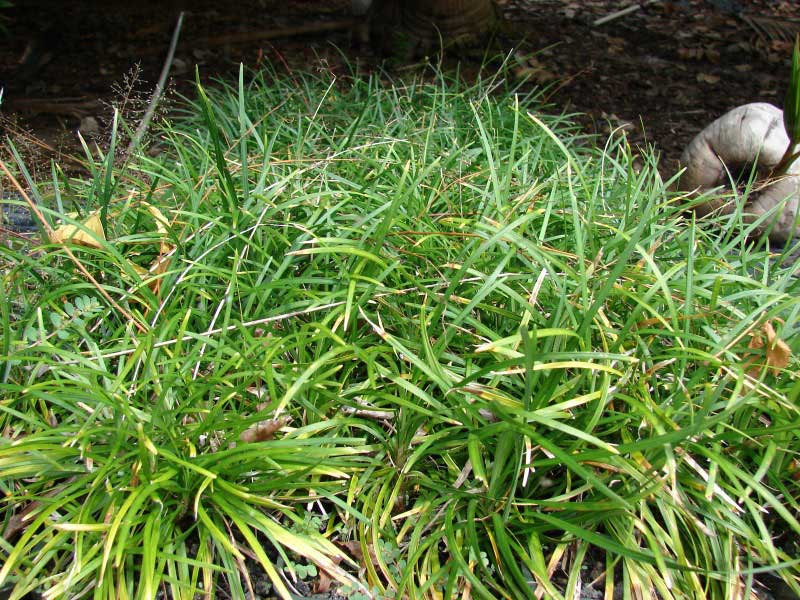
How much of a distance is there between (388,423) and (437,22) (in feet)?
14.1

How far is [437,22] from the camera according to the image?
5344 mm

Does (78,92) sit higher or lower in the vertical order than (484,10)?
lower

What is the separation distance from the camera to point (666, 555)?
161 centimetres

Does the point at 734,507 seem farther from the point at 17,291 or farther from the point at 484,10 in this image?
the point at 484,10

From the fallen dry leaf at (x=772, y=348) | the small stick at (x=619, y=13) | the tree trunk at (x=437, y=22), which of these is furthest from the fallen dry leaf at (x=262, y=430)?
the small stick at (x=619, y=13)

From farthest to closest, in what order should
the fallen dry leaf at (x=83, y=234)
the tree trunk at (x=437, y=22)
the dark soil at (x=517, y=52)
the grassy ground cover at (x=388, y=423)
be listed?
the tree trunk at (x=437, y=22)
the dark soil at (x=517, y=52)
the fallen dry leaf at (x=83, y=234)
the grassy ground cover at (x=388, y=423)

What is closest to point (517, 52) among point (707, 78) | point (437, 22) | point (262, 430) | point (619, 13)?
point (437, 22)

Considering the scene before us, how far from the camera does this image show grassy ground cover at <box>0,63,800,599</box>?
5.05ft

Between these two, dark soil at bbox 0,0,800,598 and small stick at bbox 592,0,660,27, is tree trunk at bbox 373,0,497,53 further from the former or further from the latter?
small stick at bbox 592,0,660,27

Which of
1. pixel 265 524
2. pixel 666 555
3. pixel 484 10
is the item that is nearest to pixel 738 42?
pixel 484 10

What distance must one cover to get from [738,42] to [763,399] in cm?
566

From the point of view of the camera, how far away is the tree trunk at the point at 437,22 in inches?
210

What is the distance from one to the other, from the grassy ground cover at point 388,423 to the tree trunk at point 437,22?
362cm

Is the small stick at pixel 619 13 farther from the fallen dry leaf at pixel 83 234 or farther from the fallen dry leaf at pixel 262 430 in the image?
the fallen dry leaf at pixel 262 430
